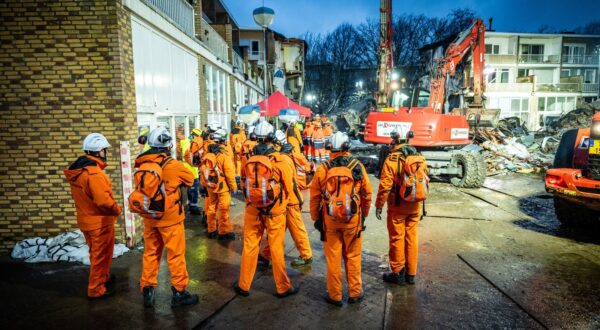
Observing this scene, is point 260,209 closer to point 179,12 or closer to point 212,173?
point 212,173

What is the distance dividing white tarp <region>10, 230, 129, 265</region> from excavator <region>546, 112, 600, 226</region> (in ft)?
23.7

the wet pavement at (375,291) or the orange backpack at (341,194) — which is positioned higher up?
the orange backpack at (341,194)

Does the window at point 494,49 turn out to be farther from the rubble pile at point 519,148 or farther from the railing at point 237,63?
the railing at point 237,63

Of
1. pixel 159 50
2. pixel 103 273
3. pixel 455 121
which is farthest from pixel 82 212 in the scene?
pixel 455 121

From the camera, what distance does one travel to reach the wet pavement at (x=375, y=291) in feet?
12.0

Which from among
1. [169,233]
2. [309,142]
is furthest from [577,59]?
[169,233]

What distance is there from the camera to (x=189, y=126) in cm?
1024

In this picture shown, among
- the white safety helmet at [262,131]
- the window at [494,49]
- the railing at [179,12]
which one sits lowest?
the white safety helmet at [262,131]

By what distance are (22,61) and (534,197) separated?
1156 centimetres

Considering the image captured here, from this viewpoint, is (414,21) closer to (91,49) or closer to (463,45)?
(463,45)

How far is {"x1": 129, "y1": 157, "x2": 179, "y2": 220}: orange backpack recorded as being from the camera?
3576mm

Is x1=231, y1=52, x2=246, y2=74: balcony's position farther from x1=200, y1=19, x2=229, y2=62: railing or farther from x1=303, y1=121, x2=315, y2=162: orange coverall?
x1=303, y1=121, x2=315, y2=162: orange coverall

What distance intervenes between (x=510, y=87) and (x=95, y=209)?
1656 inches

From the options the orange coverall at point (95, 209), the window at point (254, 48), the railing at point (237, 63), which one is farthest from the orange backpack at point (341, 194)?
the window at point (254, 48)
